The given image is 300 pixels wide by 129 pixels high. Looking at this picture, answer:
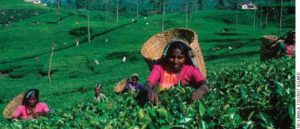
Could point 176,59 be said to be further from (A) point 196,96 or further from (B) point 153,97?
(A) point 196,96

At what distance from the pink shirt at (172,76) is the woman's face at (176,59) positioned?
0.30 feet

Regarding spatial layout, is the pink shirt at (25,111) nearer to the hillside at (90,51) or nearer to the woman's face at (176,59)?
the woman's face at (176,59)

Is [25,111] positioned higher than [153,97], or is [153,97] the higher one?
[153,97]

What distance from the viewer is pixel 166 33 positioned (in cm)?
1359

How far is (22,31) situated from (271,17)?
43334mm

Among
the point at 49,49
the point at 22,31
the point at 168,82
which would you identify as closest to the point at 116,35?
the point at 49,49

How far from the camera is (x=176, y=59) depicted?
739cm

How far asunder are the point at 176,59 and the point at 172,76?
0.93 ft

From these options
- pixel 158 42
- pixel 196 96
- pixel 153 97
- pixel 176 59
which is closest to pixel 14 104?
pixel 158 42

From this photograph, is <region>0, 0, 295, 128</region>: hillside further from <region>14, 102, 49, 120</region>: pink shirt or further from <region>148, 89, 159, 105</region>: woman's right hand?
<region>148, 89, 159, 105</region>: woman's right hand

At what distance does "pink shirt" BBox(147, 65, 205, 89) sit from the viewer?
723cm

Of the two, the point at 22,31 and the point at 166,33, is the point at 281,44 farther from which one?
the point at 22,31

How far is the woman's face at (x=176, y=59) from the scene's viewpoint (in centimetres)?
735

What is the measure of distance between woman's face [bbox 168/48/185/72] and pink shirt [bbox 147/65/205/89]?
9cm
